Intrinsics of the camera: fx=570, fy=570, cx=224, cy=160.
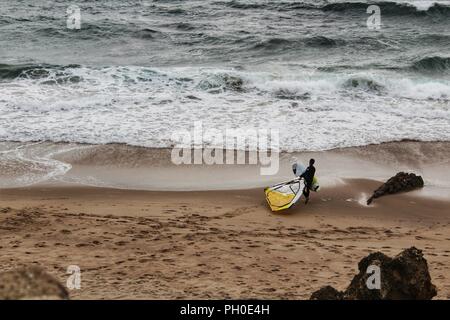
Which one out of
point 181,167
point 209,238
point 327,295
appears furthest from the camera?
point 181,167

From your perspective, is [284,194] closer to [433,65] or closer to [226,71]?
[226,71]

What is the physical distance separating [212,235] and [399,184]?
4.23m

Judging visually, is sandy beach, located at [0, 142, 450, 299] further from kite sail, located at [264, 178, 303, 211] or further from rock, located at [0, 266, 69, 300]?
rock, located at [0, 266, 69, 300]

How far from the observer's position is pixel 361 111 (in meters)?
16.0

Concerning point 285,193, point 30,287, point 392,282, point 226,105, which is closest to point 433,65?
point 226,105

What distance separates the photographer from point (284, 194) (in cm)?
1023

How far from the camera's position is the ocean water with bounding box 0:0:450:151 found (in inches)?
570

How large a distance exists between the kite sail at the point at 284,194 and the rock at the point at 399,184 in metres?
1.52

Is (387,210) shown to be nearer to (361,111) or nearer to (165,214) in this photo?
(165,214)

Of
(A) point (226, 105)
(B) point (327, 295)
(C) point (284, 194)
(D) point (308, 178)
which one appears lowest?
(B) point (327, 295)

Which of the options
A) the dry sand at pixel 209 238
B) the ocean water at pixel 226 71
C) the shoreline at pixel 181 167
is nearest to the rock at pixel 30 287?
the dry sand at pixel 209 238

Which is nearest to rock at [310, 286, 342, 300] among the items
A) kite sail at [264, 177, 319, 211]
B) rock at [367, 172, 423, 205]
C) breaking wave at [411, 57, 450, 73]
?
kite sail at [264, 177, 319, 211]

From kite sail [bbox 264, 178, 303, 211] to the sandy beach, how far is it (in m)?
0.18

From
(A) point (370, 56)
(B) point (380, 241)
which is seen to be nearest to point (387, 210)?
(B) point (380, 241)
